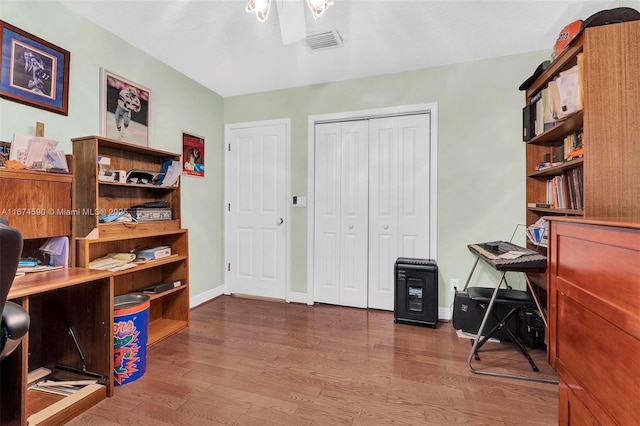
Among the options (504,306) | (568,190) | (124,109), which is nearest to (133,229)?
(124,109)

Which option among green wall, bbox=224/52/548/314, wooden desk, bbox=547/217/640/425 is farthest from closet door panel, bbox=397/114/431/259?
wooden desk, bbox=547/217/640/425

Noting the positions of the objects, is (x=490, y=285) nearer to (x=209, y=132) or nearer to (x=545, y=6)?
(x=545, y=6)

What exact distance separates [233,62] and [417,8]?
1700mm

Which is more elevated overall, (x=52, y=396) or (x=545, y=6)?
(x=545, y=6)

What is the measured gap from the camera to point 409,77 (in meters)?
3.07

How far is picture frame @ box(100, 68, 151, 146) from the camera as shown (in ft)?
7.78

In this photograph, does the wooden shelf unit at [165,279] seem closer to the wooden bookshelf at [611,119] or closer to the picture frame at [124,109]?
the picture frame at [124,109]

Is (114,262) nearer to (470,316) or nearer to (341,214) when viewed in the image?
(341,214)

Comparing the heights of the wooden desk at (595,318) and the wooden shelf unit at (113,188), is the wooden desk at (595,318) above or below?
below

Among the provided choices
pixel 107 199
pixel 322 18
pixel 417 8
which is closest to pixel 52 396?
Answer: pixel 107 199

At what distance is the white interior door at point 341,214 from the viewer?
129 inches

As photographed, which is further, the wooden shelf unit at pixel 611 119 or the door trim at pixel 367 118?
the door trim at pixel 367 118

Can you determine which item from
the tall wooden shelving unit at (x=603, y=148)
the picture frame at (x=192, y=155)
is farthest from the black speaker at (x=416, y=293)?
the picture frame at (x=192, y=155)

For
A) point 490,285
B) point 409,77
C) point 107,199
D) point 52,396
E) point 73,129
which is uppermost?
point 409,77
